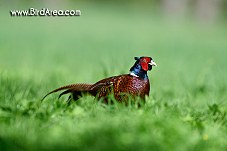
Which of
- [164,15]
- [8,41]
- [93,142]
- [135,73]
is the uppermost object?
[164,15]

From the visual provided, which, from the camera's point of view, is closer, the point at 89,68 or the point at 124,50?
the point at 89,68

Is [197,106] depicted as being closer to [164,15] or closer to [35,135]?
[35,135]

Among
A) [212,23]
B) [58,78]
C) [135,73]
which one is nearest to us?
[135,73]

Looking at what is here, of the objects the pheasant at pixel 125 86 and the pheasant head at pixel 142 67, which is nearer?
the pheasant at pixel 125 86

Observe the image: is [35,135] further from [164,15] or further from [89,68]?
[164,15]

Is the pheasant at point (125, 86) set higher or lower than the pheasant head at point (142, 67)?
lower

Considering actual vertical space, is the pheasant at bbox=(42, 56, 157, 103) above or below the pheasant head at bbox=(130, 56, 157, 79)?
below

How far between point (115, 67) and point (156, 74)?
2795 mm

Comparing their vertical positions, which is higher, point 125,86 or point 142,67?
point 142,67

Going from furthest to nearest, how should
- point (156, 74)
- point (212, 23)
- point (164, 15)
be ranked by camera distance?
point (164, 15), point (212, 23), point (156, 74)

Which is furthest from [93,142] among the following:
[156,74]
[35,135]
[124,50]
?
[124,50]

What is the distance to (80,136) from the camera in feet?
14.4

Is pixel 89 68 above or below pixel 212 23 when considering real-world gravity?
below

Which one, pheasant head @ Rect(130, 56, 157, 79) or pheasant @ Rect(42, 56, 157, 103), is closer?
pheasant @ Rect(42, 56, 157, 103)
